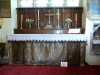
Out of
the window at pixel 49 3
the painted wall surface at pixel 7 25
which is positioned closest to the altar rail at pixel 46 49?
the painted wall surface at pixel 7 25

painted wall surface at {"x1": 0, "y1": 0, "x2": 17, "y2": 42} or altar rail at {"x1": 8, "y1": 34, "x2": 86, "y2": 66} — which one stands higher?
painted wall surface at {"x1": 0, "y1": 0, "x2": 17, "y2": 42}

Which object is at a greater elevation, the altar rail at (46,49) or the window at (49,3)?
the window at (49,3)

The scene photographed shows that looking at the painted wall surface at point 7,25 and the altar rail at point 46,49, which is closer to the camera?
the altar rail at point 46,49

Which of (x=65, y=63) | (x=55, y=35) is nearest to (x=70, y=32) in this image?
(x=55, y=35)

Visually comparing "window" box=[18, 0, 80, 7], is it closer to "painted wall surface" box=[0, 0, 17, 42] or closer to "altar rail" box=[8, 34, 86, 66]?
"painted wall surface" box=[0, 0, 17, 42]

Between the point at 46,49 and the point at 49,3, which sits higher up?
the point at 49,3

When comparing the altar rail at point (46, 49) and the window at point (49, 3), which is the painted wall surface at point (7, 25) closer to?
the window at point (49, 3)

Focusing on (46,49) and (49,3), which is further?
(49,3)

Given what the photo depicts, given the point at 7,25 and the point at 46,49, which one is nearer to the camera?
the point at 46,49

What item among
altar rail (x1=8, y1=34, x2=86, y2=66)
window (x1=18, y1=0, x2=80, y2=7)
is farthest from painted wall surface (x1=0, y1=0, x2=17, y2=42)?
altar rail (x1=8, y1=34, x2=86, y2=66)

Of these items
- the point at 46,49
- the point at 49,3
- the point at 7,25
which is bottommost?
the point at 46,49

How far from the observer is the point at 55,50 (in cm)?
502

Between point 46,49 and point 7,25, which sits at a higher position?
point 7,25

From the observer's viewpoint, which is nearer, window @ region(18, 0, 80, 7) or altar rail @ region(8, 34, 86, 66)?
altar rail @ region(8, 34, 86, 66)
